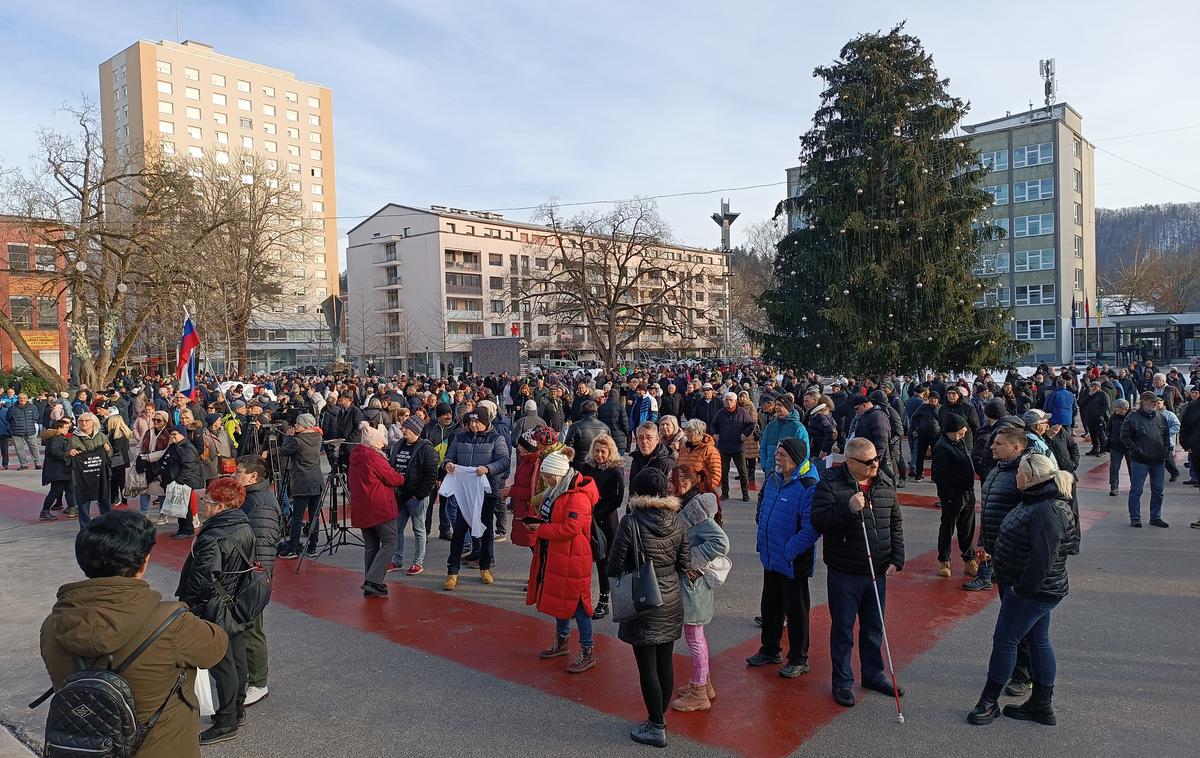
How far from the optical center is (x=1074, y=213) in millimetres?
57219

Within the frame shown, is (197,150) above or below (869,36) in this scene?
above

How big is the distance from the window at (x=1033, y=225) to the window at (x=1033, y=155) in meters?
3.81

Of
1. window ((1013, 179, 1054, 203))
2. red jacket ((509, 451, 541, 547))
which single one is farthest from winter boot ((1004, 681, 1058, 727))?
window ((1013, 179, 1054, 203))

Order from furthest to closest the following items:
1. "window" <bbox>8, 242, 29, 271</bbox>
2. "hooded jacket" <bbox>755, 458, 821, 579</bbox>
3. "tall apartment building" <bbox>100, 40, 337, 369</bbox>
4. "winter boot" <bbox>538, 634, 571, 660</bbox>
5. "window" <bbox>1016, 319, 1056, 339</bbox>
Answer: "tall apartment building" <bbox>100, 40, 337, 369</bbox>
"window" <bbox>1016, 319, 1056, 339</bbox>
"window" <bbox>8, 242, 29, 271</bbox>
"winter boot" <bbox>538, 634, 571, 660</bbox>
"hooded jacket" <bbox>755, 458, 821, 579</bbox>

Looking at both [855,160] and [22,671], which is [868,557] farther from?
[855,160]

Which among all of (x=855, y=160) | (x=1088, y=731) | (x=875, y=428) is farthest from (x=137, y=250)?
(x=1088, y=731)

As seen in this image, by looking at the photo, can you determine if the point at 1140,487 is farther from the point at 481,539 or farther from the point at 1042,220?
the point at 1042,220

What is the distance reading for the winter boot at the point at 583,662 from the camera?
18.5 ft

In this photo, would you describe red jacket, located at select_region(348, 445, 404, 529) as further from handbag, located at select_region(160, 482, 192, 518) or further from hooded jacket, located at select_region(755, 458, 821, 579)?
handbag, located at select_region(160, 482, 192, 518)

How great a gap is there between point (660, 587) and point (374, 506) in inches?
152

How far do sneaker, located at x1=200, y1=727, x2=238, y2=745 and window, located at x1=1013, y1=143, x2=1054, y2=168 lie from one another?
2516 inches

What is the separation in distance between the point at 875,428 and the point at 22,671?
9516 mm

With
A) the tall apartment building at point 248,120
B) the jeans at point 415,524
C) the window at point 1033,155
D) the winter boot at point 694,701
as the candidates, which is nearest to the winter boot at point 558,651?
the winter boot at point 694,701

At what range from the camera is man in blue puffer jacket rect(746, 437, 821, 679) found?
541cm
